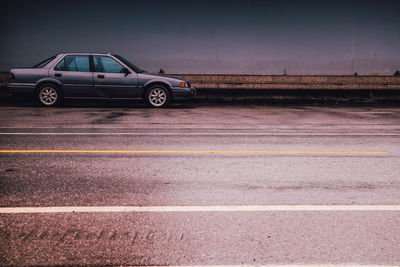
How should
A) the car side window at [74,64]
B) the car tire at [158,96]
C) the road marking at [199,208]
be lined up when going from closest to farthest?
1. the road marking at [199,208]
2. the car side window at [74,64]
3. the car tire at [158,96]

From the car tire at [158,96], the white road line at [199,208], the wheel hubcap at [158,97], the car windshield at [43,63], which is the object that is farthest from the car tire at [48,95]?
the white road line at [199,208]

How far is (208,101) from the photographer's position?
1661 centimetres

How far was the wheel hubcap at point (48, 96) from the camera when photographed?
43.1ft

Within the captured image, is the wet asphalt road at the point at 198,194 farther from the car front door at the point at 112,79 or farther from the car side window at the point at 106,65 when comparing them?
the car side window at the point at 106,65

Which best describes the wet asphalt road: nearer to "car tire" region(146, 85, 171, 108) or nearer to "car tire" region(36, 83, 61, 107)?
"car tire" region(36, 83, 61, 107)

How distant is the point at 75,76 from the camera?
13172mm

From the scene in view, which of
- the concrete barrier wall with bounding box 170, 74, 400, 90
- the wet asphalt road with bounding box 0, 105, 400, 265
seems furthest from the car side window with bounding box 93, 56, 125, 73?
the wet asphalt road with bounding box 0, 105, 400, 265

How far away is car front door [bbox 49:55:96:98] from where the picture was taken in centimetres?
1312

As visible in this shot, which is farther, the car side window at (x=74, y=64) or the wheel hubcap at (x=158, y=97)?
the wheel hubcap at (x=158, y=97)

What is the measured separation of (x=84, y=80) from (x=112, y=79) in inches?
35.9

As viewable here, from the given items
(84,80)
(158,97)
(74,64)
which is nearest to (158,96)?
(158,97)

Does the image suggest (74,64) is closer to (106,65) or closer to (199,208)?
(106,65)

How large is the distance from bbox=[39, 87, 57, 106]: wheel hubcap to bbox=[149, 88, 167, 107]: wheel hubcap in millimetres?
3184

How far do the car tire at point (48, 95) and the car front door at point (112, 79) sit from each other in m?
1.29
